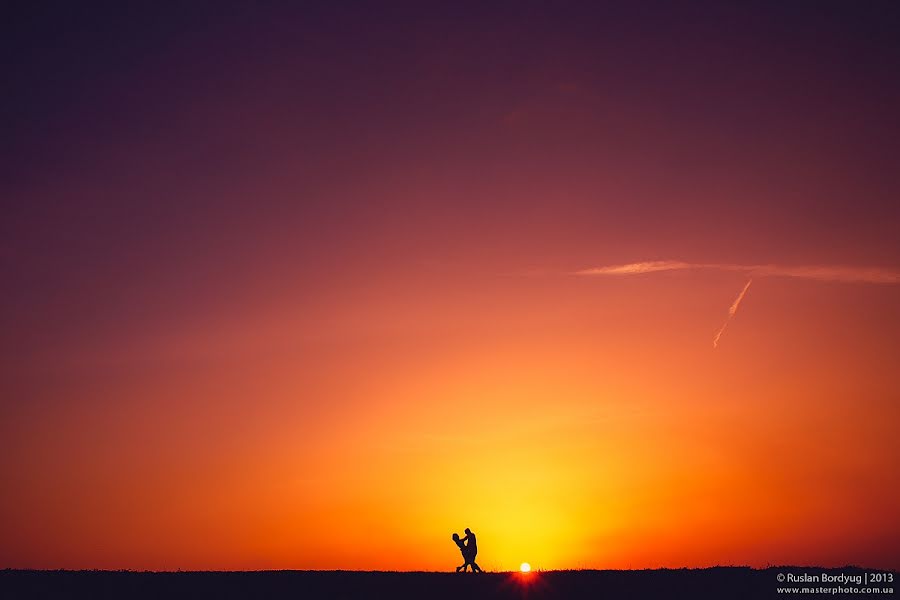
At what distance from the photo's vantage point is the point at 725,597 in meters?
33.6

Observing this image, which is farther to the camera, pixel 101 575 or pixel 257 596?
pixel 101 575

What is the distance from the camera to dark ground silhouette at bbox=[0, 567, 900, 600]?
3422cm

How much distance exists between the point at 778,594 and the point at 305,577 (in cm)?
1876

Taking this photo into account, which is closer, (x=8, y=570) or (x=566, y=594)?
(x=566, y=594)

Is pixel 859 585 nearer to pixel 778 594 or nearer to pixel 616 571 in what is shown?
pixel 778 594

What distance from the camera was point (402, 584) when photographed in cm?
3544

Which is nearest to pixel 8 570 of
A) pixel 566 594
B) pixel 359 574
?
pixel 359 574

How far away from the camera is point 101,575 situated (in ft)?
122

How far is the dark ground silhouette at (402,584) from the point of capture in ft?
112

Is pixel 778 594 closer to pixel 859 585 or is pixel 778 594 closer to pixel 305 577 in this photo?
pixel 859 585

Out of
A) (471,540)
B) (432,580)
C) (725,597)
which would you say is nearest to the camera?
(725,597)

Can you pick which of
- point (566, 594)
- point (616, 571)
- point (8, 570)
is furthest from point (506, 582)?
point (8, 570)

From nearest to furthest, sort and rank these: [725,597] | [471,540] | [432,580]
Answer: [725,597], [432,580], [471,540]

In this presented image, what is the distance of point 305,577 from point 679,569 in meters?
15.8
